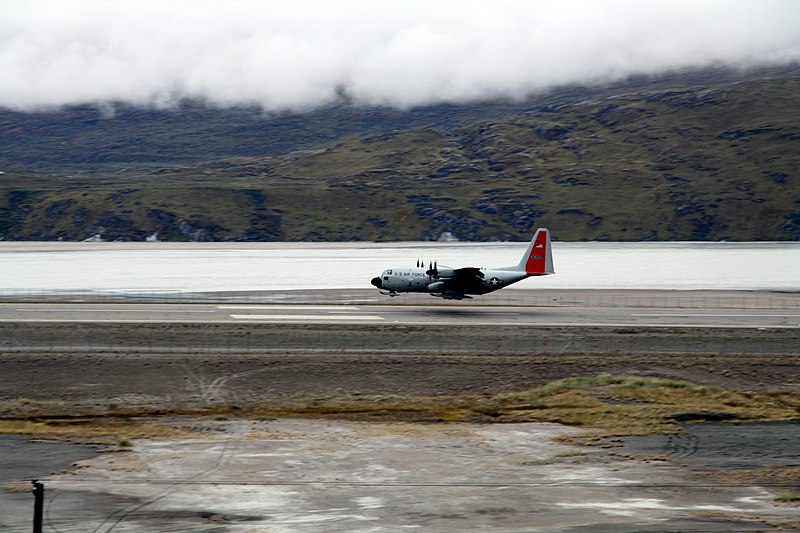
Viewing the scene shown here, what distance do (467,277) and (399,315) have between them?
812 cm

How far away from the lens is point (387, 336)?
63.9 meters

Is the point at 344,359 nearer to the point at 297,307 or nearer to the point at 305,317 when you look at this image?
the point at 305,317

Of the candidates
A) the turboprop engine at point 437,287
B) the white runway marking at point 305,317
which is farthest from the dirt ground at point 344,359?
the turboprop engine at point 437,287

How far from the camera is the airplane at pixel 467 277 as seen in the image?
80.8 meters

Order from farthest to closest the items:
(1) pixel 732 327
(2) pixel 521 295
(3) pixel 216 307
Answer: (2) pixel 521 295
(3) pixel 216 307
(1) pixel 732 327

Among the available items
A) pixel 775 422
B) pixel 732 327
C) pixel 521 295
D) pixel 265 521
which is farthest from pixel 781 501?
pixel 521 295

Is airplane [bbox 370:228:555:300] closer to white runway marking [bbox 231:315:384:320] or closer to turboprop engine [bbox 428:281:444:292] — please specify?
turboprop engine [bbox 428:281:444:292]

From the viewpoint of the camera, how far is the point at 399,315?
76.4 metres

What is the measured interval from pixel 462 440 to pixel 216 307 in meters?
47.1

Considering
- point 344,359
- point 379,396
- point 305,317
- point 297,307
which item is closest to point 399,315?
point 305,317

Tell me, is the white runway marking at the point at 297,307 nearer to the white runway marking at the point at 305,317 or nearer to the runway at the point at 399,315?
the runway at the point at 399,315

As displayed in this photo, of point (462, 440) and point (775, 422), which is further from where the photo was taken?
point (775, 422)

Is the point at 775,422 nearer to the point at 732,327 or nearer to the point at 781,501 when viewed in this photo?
the point at 781,501

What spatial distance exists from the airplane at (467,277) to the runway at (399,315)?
194 centimetres
